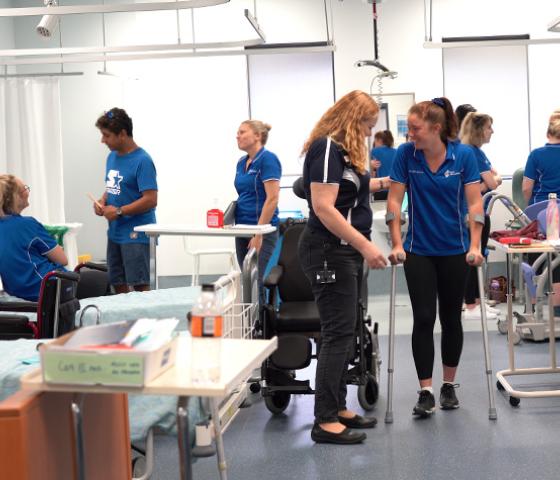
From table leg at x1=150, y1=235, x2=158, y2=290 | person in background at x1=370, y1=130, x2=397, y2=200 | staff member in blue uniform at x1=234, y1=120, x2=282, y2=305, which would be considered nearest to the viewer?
table leg at x1=150, y1=235, x2=158, y2=290

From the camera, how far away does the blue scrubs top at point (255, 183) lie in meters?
5.32

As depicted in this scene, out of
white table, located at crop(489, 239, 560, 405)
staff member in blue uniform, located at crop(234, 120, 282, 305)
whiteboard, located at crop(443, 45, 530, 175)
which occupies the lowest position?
white table, located at crop(489, 239, 560, 405)

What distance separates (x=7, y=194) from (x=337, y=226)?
1802 mm

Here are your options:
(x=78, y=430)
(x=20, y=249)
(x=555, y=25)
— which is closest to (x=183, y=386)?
(x=78, y=430)

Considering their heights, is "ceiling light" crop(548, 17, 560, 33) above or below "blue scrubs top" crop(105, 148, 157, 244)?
above

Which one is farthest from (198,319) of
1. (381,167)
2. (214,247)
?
(214,247)

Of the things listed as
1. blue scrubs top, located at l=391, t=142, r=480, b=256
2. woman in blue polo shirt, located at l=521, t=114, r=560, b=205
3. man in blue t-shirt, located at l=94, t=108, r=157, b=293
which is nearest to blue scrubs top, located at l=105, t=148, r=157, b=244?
man in blue t-shirt, located at l=94, t=108, r=157, b=293

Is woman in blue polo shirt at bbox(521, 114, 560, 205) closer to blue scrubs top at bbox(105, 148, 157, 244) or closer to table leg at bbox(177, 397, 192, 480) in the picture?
blue scrubs top at bbox(105, 148, 157, 244)

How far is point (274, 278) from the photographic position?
4.50 meters

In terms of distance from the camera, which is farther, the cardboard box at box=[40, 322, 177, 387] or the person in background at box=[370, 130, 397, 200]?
the person in background at box=[370, 130, 397, 200]

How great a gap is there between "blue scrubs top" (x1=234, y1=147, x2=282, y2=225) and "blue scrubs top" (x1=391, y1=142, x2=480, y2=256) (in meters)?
1.37

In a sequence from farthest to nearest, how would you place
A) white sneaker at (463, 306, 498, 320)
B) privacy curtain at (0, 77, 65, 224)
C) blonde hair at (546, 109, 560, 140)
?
privacy curtain at (0, 77, 65, 224) → white sneaker at (463, 306, 498, 320) → blonde hair at (546, 109, 560, 140)

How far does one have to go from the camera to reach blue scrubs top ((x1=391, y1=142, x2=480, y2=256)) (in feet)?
13.3

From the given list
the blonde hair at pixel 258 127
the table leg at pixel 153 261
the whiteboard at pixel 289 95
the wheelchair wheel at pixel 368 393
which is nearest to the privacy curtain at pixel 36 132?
the whiteboard at pixel 289 95
